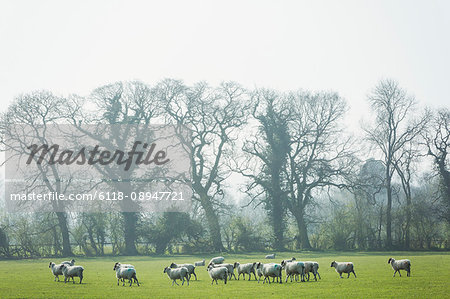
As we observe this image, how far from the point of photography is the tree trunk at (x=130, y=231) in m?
54.5

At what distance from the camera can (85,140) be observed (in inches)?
2083

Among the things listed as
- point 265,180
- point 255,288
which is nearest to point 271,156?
point 265,180

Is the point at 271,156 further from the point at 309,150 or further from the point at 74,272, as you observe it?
the point at 74,272

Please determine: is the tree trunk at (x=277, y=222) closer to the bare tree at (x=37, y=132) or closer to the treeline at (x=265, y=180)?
the treeline at (x=265, y=180)

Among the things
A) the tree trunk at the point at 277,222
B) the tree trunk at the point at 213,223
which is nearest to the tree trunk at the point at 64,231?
the tree trunk at the point at 213,223

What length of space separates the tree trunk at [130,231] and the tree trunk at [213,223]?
8000mm

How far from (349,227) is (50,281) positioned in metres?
38.2

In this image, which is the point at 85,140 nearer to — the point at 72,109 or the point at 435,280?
the point at 72,109

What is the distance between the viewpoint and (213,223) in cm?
5622

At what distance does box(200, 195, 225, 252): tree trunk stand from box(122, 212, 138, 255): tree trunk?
26.2 ft

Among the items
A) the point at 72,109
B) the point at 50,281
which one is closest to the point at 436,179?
the point at 72,109

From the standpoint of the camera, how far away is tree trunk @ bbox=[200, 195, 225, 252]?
55719 millimetres

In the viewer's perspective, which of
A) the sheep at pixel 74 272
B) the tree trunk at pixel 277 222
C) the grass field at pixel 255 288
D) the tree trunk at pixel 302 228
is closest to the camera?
the grass field at pixel 255 288

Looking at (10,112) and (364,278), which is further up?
(10,112)
